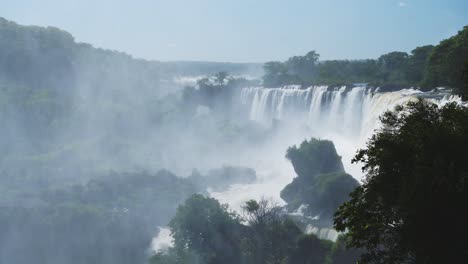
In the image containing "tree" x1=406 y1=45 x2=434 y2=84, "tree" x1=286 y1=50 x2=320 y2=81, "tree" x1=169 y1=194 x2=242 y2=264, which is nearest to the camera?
"tree" x1=169 y1=194 x2=242 y2=264

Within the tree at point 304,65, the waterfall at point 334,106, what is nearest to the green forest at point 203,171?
the waterfall at point 334,106

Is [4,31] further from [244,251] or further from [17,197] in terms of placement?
[244,251]

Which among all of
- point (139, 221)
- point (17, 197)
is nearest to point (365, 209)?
point (139, 221)

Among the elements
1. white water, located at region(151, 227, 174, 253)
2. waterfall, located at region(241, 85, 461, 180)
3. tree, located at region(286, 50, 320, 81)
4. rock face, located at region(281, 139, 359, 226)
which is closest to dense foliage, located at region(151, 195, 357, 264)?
rock face, located at region(281, 139, 359, 226)

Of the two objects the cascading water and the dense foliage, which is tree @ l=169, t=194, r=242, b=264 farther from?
the cascading water

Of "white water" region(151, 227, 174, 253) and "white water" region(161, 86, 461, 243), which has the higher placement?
"white water" region(161, 86, 461, 243)

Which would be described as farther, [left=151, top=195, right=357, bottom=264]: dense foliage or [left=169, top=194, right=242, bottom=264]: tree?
[left=169, top=194, right=242, bottom=264]: tree
